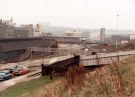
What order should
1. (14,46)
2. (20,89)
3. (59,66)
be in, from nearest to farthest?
(20,89)
(59,66)
(14,46)

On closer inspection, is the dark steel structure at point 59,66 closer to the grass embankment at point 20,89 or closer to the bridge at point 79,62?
the bridge at point 79,62

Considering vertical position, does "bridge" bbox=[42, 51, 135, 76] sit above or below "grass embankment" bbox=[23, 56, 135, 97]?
below

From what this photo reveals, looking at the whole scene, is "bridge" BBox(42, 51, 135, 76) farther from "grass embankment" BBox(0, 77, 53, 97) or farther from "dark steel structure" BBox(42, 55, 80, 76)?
"grass embankment" BBox(0, 77, 53, 97)

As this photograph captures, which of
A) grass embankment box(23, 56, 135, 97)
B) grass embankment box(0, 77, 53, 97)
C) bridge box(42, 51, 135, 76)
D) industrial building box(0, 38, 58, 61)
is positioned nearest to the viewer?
grass embankment box(23, 56, 135, 97)

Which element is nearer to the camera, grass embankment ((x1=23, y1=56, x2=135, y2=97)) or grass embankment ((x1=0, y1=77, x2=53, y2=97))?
grass embankment ((x1=23, y1=56, x2=135, y2=97))

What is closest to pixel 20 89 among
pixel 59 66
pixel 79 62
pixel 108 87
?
pixel 59 66

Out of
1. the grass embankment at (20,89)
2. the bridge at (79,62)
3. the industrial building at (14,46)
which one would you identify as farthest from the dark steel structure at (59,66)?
the industrial building at (14,46)

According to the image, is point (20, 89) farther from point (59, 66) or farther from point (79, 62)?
point (79, 62)

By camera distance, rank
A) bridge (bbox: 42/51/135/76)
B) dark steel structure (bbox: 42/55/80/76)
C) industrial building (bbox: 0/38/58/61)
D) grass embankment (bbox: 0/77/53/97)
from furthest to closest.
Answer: industrial building (bbox: 0/38/58/61) < dark steel structure (bbox: 42/55/80/76) < bridge (bbox: 42/51/135/76) < grass embankment (bbox: 0/77/53/97)

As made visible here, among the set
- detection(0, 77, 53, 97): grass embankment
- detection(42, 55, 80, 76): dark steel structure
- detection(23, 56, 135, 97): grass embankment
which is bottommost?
detection(0, 77, 53, 97): grass embankment

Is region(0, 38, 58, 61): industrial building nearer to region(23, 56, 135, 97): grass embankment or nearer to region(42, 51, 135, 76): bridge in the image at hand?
region(42, 51, 135, 76): bridge

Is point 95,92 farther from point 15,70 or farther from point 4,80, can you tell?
point 15,70

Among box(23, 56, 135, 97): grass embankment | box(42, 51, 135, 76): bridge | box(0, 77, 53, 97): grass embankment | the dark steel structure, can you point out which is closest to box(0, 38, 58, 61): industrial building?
the dark steel structure

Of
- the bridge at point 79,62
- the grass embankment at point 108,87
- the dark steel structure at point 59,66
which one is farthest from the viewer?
the dark steel structure at point 59,66
